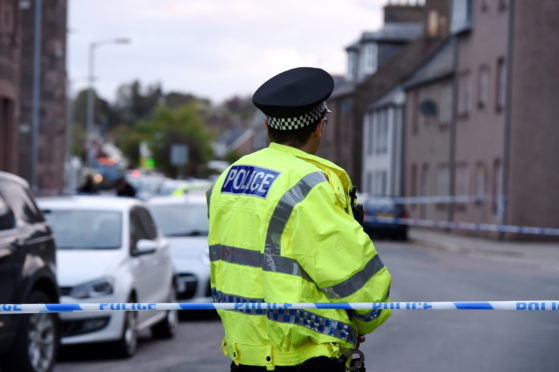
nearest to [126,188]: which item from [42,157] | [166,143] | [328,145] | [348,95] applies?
[42,157]

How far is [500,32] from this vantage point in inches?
1415

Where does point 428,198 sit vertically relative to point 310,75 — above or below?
below

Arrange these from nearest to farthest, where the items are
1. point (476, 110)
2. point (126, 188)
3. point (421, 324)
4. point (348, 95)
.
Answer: point (421, 324), point (126, 188), point (476, 110), point (348, 95)

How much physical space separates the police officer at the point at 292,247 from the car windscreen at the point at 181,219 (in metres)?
10.8

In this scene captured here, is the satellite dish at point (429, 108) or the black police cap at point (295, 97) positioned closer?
the black police cap at point (295, 97)

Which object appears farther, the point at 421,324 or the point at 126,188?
the point at 126,188

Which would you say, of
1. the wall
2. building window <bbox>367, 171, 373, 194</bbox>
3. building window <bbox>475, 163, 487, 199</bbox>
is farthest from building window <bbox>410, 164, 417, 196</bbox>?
the wall

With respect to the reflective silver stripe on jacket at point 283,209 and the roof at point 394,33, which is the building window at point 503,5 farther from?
the reflective silver stripe on jacket at point 283,209

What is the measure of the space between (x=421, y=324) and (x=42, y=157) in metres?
32.7

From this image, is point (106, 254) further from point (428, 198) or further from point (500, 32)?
point (428, 198)

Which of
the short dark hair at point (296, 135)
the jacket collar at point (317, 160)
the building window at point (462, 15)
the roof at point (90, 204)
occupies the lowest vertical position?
the roof at point (90, 204)

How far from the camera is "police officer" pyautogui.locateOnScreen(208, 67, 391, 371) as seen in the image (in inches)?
144

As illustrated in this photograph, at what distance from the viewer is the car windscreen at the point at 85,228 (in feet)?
37.0

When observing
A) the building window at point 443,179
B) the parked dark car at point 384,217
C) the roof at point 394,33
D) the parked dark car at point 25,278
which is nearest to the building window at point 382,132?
the roof at point 394,33
